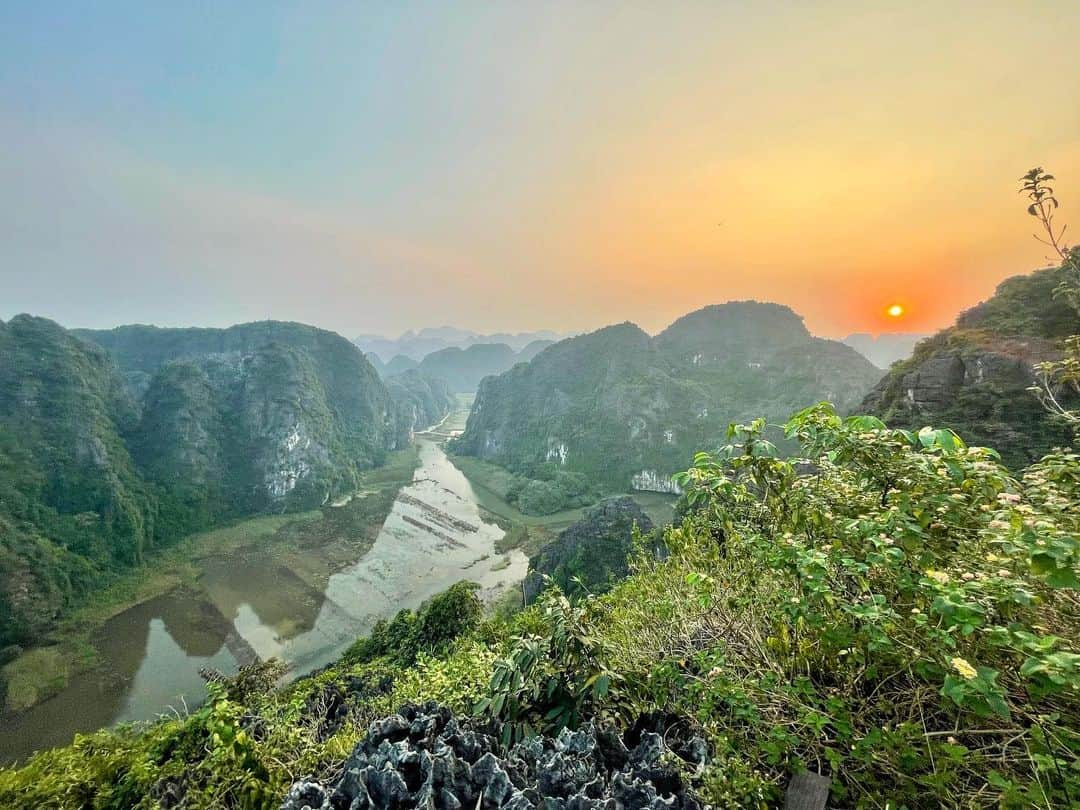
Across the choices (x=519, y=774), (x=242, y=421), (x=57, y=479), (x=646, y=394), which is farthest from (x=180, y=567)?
(x=646, y=394)

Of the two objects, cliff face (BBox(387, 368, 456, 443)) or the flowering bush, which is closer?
the flowering bush

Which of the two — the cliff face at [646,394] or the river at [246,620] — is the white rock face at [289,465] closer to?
the river at [246,620]

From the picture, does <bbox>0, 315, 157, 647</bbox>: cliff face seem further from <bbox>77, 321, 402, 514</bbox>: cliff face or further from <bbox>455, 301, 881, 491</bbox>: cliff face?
<bbox>455, 301, 881, 491</bbox>: cliff face

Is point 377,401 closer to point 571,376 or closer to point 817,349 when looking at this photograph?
point 571,376

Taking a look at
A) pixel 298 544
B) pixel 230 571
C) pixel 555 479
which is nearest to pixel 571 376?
pixel 555 479

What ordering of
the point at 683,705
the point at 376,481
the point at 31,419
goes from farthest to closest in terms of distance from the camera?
1. the point at 376,481
2. the point at 31,419
3. the point at 683,705

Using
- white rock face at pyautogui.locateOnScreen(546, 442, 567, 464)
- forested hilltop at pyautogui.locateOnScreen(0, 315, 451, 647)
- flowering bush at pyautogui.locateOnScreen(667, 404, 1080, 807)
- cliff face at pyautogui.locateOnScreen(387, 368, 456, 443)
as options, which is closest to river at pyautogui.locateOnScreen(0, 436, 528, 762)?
forested hilltop at pyautogui.locateOnScreen(0, 315, 451, 647)
